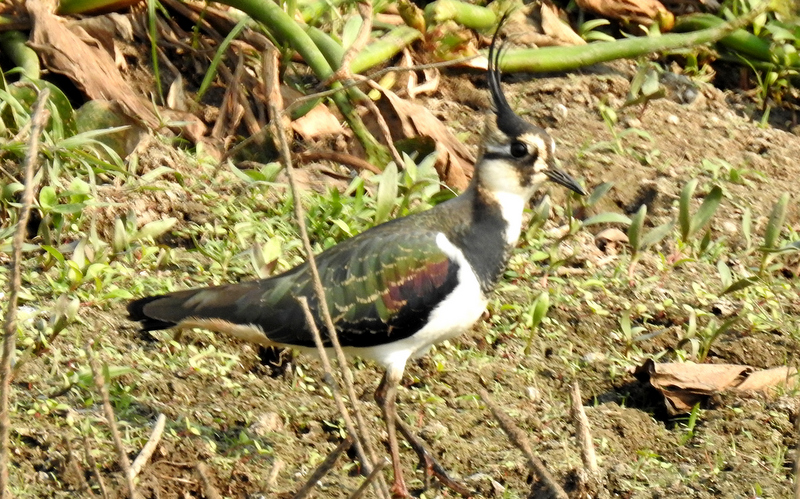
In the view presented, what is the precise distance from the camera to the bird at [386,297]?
4.38 meters

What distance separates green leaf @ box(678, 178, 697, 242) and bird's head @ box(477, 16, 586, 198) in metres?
1.07

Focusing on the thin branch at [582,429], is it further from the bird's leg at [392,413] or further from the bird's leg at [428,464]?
the bird's leg at [392,413]

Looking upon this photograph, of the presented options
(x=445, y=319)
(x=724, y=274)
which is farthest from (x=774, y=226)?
(x=445, y=319)

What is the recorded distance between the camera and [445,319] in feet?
14.5

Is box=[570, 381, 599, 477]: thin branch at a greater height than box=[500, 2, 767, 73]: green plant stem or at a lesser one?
greater

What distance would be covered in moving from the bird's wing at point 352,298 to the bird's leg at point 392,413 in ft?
0.51

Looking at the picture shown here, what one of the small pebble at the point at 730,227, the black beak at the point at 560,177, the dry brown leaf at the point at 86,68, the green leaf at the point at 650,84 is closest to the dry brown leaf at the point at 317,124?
the dry brown leaf at the point at 86,68

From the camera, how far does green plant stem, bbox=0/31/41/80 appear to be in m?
5.88

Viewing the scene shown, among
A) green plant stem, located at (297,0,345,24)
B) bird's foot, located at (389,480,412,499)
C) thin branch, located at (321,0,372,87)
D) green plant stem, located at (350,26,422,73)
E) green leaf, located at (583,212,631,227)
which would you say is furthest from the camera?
green plant stem, located at (297,0,345,24)

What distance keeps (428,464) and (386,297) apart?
656 mm

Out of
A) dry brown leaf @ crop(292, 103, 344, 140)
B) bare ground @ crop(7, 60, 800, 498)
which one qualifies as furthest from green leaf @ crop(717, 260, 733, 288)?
dry brown leaf @ crop(292, 103, 344, 140)

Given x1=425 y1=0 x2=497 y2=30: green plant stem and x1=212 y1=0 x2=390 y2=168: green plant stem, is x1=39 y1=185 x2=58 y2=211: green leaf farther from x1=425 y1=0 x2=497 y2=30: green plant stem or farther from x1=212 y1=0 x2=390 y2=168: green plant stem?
x1=425 y1=0 x2=497 y2=30: green plant stem

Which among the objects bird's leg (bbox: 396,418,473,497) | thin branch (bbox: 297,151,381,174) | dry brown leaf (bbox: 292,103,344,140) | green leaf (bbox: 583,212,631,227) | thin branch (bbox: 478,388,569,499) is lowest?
green leaf (bbox: 583,212,631,227)

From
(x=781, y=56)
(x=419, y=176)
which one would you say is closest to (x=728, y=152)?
(x=781, y=56)
